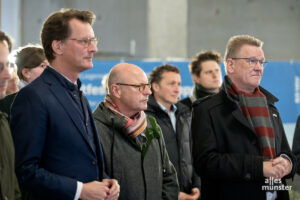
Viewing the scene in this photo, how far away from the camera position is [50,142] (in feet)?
7.70

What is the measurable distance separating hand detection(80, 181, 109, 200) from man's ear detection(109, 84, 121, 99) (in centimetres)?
86

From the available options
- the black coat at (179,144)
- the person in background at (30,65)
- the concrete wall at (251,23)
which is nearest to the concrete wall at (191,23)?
the concrete wall at (251,23)

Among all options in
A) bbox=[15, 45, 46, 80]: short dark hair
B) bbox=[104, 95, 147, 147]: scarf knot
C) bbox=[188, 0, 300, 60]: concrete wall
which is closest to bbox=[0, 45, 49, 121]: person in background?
bbox=[15, 45, 46, 80]: short dark hair

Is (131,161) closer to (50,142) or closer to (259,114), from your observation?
(50,142)

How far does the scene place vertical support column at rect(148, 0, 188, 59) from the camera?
36.1ft

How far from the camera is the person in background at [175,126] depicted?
14.2 feet

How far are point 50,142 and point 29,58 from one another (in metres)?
1.39

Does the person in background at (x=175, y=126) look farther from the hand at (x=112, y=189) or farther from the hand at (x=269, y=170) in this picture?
the hand at (x=112, y=189)

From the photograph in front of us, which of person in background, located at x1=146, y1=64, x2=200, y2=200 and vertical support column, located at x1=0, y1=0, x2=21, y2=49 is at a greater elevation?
vertical support column, located at x1=0, y1=0, x2=21, y2=49

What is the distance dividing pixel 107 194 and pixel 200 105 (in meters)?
1.08

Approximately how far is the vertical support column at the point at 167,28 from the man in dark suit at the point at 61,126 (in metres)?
8.54

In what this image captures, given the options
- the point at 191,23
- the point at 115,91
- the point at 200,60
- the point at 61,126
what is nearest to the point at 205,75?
the point at 200,60

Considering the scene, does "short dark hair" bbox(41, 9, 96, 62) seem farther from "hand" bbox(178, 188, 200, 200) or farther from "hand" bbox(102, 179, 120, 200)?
"hand" bbox(178, 188, 200, 200)
